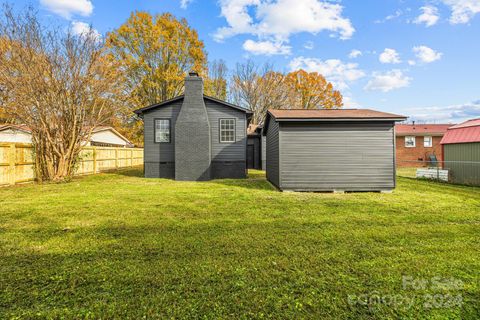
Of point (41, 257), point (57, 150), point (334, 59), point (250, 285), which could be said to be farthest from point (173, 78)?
point (250, 285)

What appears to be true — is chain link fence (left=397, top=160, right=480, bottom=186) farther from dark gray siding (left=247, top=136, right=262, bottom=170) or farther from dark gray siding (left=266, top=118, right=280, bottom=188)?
dark gray siding (left=247, top=136, right=262, bottom=170)

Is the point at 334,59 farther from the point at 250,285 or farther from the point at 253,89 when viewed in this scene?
the point at 250,285

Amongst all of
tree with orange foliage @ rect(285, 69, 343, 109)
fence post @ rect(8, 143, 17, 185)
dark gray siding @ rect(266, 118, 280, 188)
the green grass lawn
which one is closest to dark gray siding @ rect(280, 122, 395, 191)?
dark gray siding @ rect(266, 118, 280, 188)

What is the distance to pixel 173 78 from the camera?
68.2 ft

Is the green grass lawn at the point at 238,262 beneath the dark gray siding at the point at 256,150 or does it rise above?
beneath

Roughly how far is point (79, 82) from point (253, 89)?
2086 cm

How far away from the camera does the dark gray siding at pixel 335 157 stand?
8312 millimetres

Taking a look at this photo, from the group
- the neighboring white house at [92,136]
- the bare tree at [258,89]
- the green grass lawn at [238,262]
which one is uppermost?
the bare tree at [258,89]

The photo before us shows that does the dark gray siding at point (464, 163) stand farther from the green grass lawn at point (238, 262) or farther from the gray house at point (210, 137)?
the gray house at point (210, 137)

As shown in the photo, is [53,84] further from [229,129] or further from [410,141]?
[410,141]

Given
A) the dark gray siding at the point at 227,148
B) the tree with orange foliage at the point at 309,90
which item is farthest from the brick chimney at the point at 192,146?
the tree with orange foliage at the point at 309,90

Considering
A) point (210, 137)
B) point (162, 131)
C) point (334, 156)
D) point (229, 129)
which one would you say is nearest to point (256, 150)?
point (229, 129)

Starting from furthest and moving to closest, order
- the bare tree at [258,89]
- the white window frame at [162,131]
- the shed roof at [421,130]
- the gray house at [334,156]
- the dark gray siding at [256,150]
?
the bare tree at [258,89], the shed roof at [421,130], the dark gray siding at [256,150], the white window frame at [162,131], the gray house at [334,156]

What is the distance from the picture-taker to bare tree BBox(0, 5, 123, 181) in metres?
9.52
